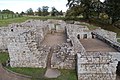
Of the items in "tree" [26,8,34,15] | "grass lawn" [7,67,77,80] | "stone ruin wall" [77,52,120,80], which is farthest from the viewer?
"tree" [26,8,34,15]

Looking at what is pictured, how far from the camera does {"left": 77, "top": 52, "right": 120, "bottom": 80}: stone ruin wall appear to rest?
10.9m

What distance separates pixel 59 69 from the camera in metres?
12.2

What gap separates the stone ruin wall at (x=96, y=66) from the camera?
10.9m

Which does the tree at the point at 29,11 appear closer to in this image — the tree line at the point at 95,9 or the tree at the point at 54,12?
the tree at the point at 54,12

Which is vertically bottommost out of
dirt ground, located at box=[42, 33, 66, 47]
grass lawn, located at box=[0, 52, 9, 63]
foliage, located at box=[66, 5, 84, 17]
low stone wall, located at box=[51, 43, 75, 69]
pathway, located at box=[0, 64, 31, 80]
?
pathway, located at box=[0, 64, 31, 80]

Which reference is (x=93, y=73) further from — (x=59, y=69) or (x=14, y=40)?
(x=14, y=40)

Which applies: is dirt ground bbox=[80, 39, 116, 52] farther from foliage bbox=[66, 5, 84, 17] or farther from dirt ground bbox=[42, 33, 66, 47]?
foliage bbox=[66, 5, 84, 17]

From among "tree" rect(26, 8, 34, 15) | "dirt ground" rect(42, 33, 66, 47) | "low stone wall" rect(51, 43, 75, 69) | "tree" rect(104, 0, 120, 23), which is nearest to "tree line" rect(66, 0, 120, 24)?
"tree" rect(104, 0, 120, 23)

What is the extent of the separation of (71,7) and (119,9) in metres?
9.21

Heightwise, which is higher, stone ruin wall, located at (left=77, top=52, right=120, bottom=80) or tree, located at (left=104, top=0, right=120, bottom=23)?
tree, located at (left=104, top=0, right=120, bottom=23)

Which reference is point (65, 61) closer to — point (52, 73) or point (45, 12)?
point (52, 73)

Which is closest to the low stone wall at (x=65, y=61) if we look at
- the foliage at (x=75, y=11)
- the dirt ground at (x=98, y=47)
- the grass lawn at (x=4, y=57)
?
the dirt ground at (x=98, y=47)

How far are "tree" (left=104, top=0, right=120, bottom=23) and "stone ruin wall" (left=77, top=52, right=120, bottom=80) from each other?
28.3 m

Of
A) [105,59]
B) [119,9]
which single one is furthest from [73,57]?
[119,9]
